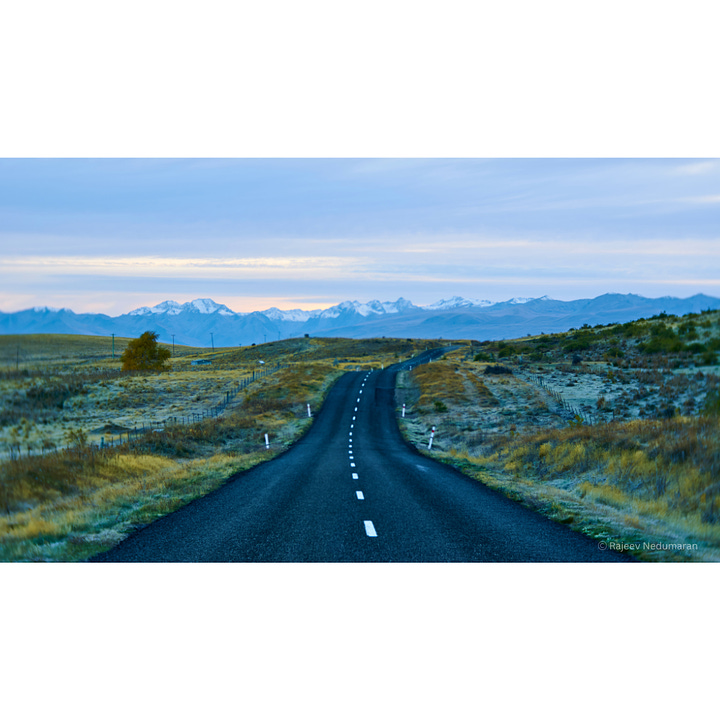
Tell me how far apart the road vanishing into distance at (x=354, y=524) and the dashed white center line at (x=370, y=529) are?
0.8 inches

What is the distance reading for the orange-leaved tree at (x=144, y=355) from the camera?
9038cm

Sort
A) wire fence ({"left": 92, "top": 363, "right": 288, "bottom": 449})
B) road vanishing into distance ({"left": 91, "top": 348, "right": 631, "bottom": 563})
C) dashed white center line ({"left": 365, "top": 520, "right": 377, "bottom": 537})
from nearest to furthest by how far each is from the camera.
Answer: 1. road vanishing into distance ({"left": 91, "top": 348, "right": 631, "bottom": 563})
2. dashed white center line ({"left": 365, "top": 520, "right": 377, "bottom": 537})
3. wire fence ({"left": 92, "top": 363, "right": 288, "bottom": 449})

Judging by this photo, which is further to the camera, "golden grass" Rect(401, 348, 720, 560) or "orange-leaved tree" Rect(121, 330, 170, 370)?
"orange-leaved tree" Rect(121, 330, 170, 370)

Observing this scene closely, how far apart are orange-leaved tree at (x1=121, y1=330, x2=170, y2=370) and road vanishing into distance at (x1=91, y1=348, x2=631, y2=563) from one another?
77.4m

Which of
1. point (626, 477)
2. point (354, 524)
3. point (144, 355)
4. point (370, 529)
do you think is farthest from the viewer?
point (144, 355)

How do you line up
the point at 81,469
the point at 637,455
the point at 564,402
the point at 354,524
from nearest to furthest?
the point at 354,524, the point at 637,455, the point at 81,469, the point at 564,402

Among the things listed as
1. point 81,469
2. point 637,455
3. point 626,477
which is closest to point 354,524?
point 626,477

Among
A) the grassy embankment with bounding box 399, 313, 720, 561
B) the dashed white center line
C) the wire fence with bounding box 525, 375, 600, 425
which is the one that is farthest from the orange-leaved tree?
the dashed white center line

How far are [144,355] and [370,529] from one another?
91044mm

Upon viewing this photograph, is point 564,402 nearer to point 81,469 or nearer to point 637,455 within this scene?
point 637,455

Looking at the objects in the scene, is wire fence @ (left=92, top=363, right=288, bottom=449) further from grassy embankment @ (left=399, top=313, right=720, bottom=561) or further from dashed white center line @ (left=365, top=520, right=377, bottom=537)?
dashed white center line @ (left=365, top=520, right=377, bottom=537)

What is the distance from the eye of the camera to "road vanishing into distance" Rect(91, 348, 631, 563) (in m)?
8.96

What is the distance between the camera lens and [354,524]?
11.1 meters

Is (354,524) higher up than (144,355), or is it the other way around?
(144,355)
